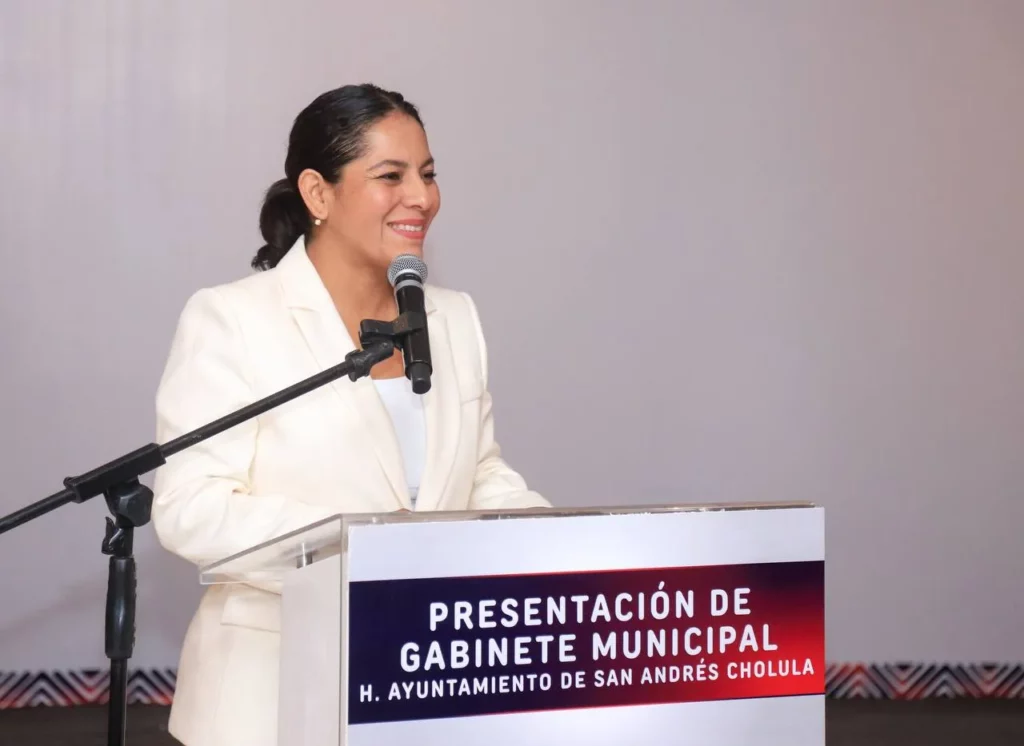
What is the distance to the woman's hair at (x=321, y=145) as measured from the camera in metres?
2.33

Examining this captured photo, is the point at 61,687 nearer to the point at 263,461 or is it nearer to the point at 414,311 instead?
the point at 263,461

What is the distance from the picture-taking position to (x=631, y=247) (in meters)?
4.48

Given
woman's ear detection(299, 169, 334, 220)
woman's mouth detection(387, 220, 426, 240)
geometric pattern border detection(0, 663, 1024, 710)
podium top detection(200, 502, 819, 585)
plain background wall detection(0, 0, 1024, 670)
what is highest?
plain background wall detection(0, 0, 1024, 670)

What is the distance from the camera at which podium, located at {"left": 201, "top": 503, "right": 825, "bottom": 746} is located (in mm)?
1272

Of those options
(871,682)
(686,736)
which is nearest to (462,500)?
(686,736)

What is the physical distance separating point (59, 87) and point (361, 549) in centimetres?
337

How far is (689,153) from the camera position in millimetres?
4523

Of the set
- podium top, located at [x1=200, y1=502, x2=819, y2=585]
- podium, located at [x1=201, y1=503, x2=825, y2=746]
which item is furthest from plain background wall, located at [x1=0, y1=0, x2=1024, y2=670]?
podium, located at [x1=201, y1=503, x2=825, y2=746]

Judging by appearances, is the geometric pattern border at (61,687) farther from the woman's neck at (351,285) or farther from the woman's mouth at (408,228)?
the woman's mouth at (408,228)

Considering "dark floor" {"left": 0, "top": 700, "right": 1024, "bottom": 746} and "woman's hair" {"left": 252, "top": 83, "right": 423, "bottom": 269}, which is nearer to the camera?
"woman's hair" {"left": 252, "top": 83, "right": 423, "bottom": 269}

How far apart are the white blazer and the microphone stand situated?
0.16m

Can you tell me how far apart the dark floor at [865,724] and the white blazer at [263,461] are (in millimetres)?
2009

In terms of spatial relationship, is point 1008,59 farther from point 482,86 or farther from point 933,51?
point 482,86

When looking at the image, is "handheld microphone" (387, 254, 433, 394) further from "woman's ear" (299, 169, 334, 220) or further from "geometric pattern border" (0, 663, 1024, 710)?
"geometric pattern border" (0, 663, 1024, 710)
